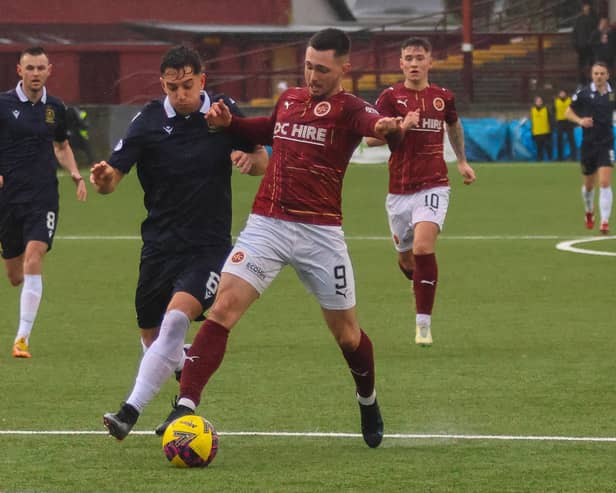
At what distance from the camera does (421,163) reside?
13.7 metres

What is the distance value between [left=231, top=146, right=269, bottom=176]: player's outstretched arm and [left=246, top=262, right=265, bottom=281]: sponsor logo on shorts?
2.37 feet

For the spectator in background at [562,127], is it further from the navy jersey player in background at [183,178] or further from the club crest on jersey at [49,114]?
the navy jersey player in background at [183,178]

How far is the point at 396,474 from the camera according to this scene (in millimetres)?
7910

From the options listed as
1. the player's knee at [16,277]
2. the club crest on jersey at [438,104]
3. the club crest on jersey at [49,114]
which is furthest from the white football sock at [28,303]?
the club crest on jersey at [438,104]

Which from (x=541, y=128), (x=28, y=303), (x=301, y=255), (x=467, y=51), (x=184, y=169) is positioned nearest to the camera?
(x=301, y=255)

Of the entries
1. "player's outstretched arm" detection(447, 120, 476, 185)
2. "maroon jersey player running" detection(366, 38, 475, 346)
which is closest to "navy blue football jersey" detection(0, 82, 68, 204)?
"maroon jersey player running" detection(366, 38, 475, 346)

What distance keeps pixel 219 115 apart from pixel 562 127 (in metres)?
33.7

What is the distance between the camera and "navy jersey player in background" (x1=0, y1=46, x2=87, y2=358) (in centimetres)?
1282

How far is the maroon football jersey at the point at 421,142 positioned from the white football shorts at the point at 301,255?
5056mm

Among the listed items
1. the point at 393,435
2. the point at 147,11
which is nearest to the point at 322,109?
the point at 393,435

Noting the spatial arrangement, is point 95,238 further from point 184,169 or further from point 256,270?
point 256,270

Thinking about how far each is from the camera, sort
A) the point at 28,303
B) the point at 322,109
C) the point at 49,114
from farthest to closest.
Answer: the point at 49,114 → the point at 28,303 → the point at 322,109

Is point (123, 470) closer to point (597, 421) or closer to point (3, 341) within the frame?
point (597, 421)

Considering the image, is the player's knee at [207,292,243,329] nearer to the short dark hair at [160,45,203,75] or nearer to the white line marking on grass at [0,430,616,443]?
the white line marking on grass at [0,430,616,443]
